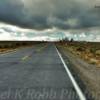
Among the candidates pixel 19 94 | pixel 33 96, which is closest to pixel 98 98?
pixel 33 96

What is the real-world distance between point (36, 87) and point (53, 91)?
34.9 inches

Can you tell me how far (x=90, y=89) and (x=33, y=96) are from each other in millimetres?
2410

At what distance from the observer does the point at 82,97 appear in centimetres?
699

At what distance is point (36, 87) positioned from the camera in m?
8.34

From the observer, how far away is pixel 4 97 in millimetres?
6754

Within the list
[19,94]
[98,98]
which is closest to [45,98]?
[19,94]

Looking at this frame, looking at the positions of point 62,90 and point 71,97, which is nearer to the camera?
point 71,97

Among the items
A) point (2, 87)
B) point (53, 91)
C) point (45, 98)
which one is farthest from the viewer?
point (2, 87)

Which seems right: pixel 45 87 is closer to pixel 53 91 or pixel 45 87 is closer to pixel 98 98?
pixel 53 91

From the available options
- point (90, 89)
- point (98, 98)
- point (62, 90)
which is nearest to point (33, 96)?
point (62, 90)

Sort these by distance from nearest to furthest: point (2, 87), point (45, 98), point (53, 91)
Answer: point (45, 98) < point (53, 91) < point (2, 87)

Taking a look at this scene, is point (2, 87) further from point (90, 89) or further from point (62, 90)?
point (90, 89)

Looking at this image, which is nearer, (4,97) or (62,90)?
(4,97)

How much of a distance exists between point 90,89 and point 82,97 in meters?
1.42
